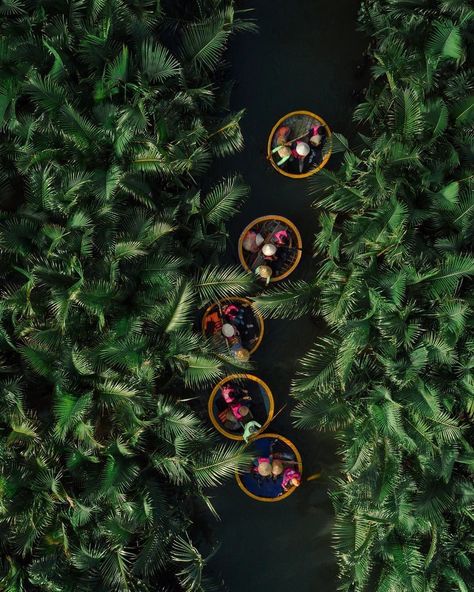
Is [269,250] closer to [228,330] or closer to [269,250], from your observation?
[269,250]

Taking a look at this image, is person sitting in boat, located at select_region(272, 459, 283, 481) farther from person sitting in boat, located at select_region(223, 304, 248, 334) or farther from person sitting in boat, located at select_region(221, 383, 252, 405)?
person sitting in boat, located at select_region(223, 304, 248, 334)

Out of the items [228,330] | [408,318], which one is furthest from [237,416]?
[408,318]

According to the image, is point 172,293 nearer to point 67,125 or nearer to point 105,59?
point 67,125

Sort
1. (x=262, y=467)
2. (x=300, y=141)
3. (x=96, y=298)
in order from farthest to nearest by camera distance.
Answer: (x=300, y=141) < (x=262, y=467) < (x=96, y=298)

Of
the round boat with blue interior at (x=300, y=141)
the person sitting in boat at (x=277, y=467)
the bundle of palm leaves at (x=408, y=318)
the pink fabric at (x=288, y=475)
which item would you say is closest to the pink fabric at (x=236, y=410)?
the person sitting in boat at (x=277, y=467)

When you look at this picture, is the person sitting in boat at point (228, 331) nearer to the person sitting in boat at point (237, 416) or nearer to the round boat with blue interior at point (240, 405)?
the round boat with blue interior at point (240, 405)
